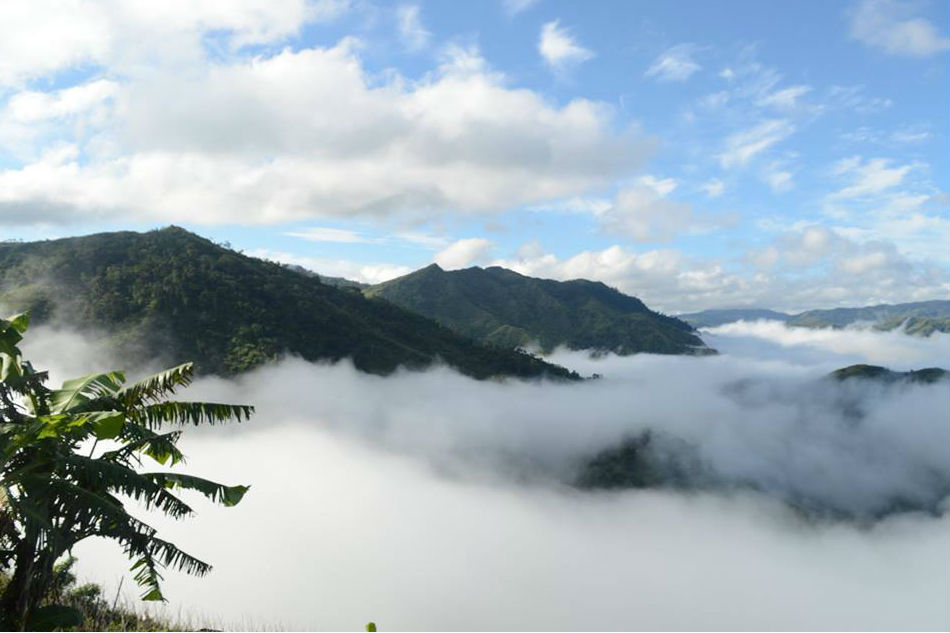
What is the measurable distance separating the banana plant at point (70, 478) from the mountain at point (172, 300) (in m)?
145

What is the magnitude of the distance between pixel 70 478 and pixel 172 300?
159 meters

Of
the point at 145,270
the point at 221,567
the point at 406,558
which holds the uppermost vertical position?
the point at 145,270

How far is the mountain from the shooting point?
14950cm

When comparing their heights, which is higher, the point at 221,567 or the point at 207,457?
the point at 207,457

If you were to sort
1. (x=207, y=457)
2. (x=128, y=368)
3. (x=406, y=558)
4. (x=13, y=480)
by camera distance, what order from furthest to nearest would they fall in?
(x=406, y=558) → (x=207, y=457) → (x=128, y=368) → (x=13, y=480)

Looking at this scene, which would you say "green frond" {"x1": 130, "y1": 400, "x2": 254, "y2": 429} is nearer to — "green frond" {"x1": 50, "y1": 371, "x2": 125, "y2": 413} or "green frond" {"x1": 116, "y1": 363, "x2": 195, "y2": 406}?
→ "green frond" {"x1": 116, "y1": 363, "x2": 195, "y2": 406}

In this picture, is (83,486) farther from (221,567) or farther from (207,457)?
(207,457)

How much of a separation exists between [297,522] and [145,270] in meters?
85.2

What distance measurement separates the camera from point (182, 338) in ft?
497

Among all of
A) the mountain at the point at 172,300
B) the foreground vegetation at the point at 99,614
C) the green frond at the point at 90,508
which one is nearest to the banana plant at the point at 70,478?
the green frond at the point at 90,508

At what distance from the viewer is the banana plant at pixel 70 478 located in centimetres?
1261

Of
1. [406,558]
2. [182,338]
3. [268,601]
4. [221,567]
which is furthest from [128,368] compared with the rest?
[406,558]

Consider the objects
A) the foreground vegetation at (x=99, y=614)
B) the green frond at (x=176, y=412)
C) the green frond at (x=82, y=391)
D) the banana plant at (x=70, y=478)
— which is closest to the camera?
the banana plant at (x=70, y=478)

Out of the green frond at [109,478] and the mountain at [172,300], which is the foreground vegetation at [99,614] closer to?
the green frond at [109,478]
